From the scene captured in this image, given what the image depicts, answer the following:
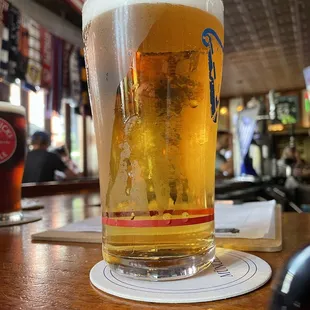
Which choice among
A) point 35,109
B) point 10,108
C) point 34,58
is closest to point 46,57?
point 34,58

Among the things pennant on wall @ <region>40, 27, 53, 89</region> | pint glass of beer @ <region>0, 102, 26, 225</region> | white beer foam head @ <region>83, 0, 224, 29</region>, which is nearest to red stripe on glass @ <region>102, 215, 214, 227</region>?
white beer foam head @ <region>83, 0, 224, 29</region>

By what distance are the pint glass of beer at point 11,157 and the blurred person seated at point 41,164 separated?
10.2 ft

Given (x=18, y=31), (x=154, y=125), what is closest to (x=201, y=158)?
(x=154, y=125)

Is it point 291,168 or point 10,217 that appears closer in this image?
point 10,217

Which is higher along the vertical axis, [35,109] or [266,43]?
[266,43]

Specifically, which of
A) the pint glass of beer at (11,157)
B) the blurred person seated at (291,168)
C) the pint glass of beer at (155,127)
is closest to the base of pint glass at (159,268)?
the pint glass of beer at (155,127)

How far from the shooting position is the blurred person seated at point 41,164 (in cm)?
392

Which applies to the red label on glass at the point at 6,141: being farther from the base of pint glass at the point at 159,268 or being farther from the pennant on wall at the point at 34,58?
the pennant on wall at the point at 34,58

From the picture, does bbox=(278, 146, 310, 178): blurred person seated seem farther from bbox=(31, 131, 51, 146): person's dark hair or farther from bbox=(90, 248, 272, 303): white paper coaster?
bbox=(90, 248, 272, 303): white paper coaster

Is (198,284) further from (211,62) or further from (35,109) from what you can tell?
(35,109)

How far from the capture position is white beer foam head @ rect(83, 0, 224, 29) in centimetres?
42

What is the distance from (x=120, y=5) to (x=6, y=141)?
51cm

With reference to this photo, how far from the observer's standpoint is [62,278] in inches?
15.9

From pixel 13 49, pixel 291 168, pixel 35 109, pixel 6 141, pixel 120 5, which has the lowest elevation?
pixel 291 168
